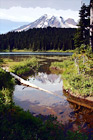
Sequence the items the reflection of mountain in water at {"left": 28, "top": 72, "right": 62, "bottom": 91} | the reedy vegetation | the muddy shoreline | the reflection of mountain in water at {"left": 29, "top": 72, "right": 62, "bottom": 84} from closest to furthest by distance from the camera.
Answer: the muddy shoreline < the reedy vegetation < the reflection of mountain in water at {"left": 28, "top": 72, "right": 62, "bottom": 91} < the reflection of mountain in water at {"left": 29, "top": 72, "right": 62, "bottom": 84}

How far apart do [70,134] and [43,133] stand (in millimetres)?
1206

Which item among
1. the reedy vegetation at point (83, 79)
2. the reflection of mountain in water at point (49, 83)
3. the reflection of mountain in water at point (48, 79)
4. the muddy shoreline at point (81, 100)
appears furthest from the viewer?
the reflection of mountain in water at point (48, 79)

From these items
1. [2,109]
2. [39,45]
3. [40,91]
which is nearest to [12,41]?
[39,45]

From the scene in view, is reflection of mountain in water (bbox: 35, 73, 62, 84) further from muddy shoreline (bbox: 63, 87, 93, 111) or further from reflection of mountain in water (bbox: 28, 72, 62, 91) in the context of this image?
muddy shoreline (bbox: 63, 87, 93, 111)

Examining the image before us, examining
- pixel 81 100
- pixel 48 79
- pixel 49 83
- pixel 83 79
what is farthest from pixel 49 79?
pixel 81 100

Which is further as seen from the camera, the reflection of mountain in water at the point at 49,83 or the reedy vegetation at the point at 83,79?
the reflection of mountain in water at the point at 49,83

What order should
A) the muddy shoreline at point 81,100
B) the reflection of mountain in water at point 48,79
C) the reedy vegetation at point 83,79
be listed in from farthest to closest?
the reflection of mountain in water at point 48,79 → the reedy vegetation at point 83,79 → the muddy shoreline at point 81,100

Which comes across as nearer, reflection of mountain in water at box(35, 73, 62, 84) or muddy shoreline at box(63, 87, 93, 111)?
muddy shoreline at box(63, 87, 93, 111)

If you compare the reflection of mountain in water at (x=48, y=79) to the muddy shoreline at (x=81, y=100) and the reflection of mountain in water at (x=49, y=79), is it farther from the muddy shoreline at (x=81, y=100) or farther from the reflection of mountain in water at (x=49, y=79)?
the muddy shoreline at (x=81, y=100)

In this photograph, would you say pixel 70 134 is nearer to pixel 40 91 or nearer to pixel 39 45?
pixel 40 91

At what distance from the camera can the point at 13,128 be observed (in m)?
6.14

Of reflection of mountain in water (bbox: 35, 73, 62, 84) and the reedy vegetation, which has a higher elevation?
the reedy vegetation

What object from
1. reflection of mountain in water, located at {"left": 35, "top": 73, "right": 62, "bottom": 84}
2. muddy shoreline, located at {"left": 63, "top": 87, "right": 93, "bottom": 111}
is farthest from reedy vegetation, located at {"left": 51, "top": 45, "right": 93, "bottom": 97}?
reflection of mountain in water, located at {"left": 35, "top": 73, "right": 62, "bottom": 84}

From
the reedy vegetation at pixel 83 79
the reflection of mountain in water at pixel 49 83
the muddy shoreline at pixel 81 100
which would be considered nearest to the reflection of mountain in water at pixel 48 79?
the reflection of mountain in water at pixel 49 83
